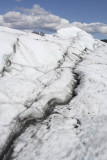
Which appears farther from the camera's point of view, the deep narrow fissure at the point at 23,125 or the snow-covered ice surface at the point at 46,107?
the deep narrow fissure at the point at 23,125

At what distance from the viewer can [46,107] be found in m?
7.72

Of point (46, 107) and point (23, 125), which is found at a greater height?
point (46, 107)

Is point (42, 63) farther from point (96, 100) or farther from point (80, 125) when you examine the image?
point (80, 125)

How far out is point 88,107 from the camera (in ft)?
24.6

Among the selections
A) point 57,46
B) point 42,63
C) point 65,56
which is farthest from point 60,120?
point 57,46

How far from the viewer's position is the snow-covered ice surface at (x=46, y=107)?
5.35 meters

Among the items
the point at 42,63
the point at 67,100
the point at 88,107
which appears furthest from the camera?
the point at 42,63

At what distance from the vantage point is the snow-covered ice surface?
17.5 feet

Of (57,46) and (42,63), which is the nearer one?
(42,63)

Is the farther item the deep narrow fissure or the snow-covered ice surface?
the deep narrow fissure

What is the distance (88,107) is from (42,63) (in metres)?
5.73

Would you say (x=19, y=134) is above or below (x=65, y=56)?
below

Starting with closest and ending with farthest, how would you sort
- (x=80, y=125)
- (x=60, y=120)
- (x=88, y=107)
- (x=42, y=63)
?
(x=80, y=125) → (x=60, y=120) → (x=88, y=107) → (x=42, y=63)

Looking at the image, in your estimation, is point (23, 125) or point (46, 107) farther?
point (46, 107)
